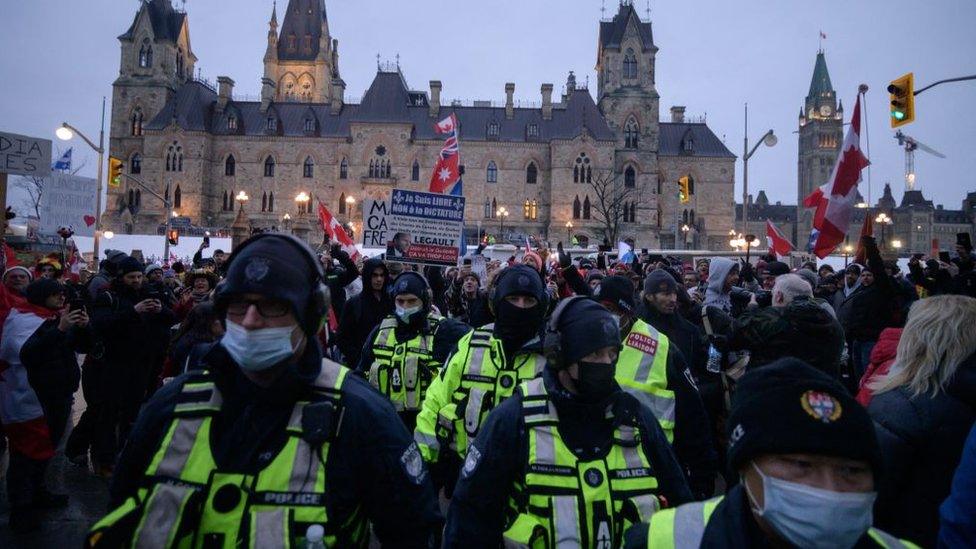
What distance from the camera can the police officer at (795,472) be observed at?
5.54 feet

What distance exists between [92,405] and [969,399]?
7.92 metres

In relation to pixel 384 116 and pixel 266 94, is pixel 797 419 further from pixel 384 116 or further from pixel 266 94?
pixel 266 94

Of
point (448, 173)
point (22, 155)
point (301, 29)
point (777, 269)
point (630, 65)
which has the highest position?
point (301, 29)

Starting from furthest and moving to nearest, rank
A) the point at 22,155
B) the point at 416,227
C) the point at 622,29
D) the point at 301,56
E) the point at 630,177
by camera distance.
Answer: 1. the point at 301,56
2. the point at 622,29
3. the point at 630,177
4. the point at 416,227
5. the point at 22,155

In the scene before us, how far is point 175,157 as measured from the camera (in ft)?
193

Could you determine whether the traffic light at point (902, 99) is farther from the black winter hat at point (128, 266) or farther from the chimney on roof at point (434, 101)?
the chimney on roof at point (434, 101)

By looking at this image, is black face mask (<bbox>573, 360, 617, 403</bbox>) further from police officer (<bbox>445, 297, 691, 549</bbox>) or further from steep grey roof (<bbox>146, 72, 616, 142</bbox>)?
steep grey roof (<bbox>146, 72, 616, 142</bbox>)

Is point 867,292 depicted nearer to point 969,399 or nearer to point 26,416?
point 969,399

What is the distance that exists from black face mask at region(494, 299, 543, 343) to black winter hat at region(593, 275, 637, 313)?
79 cm

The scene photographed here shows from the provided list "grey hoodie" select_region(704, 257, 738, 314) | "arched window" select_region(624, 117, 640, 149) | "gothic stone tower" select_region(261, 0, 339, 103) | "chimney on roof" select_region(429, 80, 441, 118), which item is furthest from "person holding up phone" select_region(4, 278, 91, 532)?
"gothic stone tower" select_region(261, 0, 339, 103)

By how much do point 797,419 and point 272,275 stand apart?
5.41 feet

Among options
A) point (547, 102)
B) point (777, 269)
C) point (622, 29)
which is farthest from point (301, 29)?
point (777, 269)

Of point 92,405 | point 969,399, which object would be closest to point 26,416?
point 92,405

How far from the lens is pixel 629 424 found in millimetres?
2750
